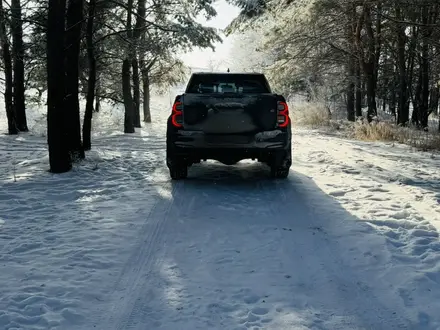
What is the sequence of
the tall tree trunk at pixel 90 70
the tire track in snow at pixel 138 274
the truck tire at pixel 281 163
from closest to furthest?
1. the tire track in snow at pixel 138 274
2. the truck tire at pixel 281 163
3. the tall tree trunk at pixel 90 70

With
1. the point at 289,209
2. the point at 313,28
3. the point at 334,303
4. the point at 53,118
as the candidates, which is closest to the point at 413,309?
the point at 334,303

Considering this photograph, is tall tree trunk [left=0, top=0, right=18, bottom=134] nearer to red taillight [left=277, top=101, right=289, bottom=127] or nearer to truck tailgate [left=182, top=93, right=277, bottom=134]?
truck tailgate [left=182, top=93, right=277, bottom=134]

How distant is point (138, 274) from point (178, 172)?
12.6 ft

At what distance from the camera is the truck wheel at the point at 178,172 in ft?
25.6

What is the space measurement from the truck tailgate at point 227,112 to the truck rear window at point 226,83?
3.83 feet

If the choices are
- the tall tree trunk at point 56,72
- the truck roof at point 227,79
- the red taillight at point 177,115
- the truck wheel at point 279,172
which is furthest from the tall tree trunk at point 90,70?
the truck wheel at point 279,172

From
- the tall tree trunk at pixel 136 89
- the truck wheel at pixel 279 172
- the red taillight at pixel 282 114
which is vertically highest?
the tall tree trunk at pixel 136 89

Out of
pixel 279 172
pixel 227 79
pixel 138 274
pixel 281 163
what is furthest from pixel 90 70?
pixel 138 274

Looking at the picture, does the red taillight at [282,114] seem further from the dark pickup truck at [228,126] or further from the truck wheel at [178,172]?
the truck wheel at [178,172]

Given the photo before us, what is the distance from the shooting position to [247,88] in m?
8.37

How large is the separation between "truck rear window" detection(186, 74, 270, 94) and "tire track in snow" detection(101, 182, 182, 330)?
307 centimetres

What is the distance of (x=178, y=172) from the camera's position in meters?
7.90

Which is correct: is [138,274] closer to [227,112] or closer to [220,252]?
[220,252]

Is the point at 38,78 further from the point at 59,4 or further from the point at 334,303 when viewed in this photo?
the point at 334,303
